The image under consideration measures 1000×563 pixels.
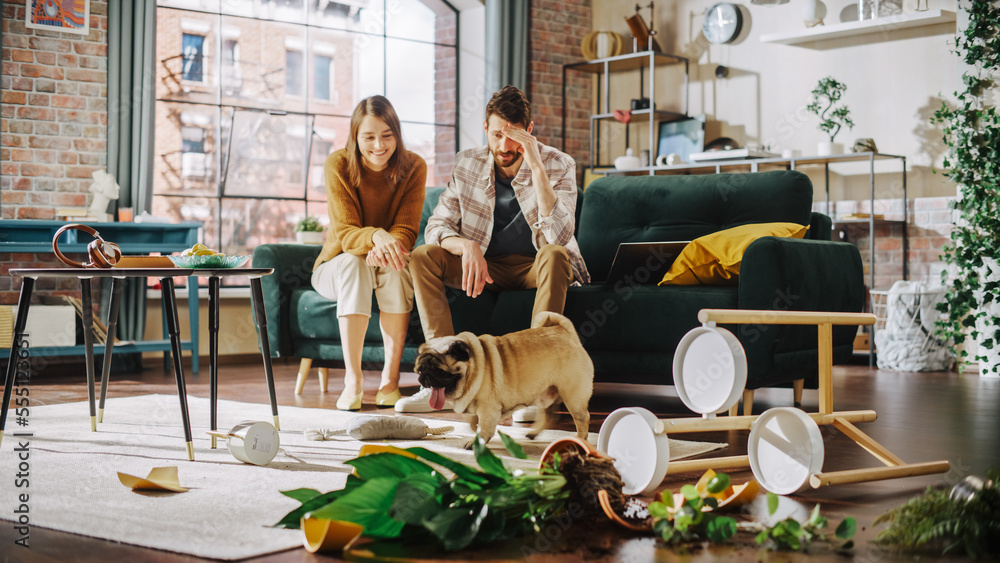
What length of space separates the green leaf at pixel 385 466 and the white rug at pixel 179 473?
0.14 meters

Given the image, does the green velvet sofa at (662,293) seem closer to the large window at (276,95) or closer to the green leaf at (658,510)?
the green leaf at (658,510)

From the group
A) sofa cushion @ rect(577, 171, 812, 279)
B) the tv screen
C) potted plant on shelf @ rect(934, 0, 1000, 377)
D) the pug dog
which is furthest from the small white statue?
potted plant on shelf @ rect(934, 0, 1000, 377)

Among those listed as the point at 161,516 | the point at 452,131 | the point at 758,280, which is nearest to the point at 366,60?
the point at 452,131

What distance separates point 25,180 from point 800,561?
4235 millimetres

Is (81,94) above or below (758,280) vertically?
above

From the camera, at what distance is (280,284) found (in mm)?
3471

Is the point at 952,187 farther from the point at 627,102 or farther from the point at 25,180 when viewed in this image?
the point at 25,180

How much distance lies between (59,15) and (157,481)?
3.58m

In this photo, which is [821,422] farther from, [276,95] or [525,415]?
[276,95]

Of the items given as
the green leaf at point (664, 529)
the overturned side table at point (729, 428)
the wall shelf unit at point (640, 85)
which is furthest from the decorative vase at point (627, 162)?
the green leaf at point (664, 529)

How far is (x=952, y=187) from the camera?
15.7 ft

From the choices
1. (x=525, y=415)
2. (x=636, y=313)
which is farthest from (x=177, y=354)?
(x=636, y=313)

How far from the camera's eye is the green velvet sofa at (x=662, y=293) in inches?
104

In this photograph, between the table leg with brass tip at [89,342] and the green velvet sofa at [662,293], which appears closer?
the table leg with brass tip at [89,342]
